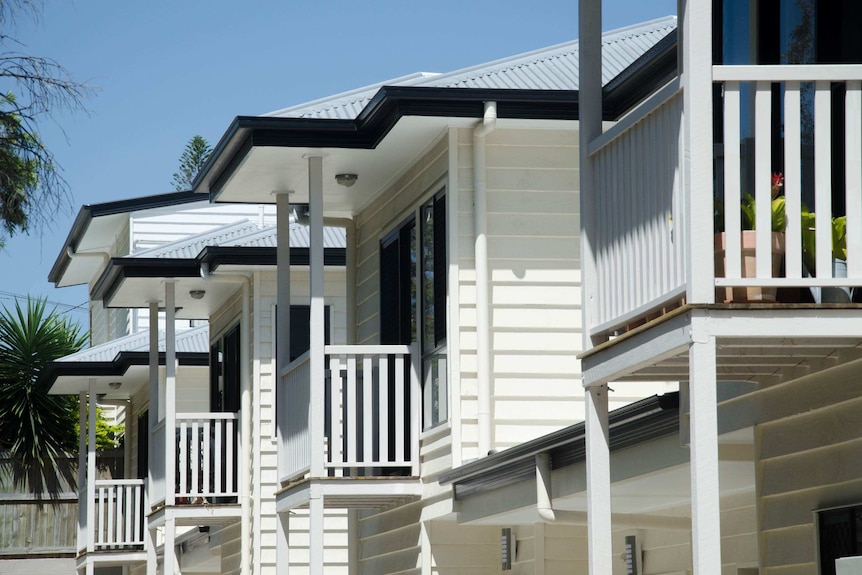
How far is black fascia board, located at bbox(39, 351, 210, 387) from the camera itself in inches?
970

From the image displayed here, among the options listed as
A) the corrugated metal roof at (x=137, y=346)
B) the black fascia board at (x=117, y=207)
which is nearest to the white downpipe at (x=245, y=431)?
the corrugated metal roof at (x=137, y=346)

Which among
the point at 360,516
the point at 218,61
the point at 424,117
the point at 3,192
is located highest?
the point at 218,61

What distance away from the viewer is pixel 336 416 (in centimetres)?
1330

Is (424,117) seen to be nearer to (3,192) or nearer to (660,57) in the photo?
(660,57)

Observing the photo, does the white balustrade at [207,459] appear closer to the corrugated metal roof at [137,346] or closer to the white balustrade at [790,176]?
the corrugated metal roof at [137,346]

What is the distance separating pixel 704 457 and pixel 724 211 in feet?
3.71

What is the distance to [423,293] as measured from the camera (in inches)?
545

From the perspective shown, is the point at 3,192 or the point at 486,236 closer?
the point at 3,192

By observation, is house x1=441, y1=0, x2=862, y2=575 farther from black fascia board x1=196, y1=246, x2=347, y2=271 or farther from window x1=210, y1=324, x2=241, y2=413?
window x1=210, y1=324, x2=241, y2=413

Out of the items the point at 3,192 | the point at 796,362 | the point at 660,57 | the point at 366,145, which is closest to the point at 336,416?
the point at 366,145

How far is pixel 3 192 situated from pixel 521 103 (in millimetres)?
5238

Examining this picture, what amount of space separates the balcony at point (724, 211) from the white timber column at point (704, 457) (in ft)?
0.69

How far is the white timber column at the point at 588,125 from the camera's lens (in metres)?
7.67

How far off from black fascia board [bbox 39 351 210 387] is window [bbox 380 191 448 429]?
1022 centimetres
